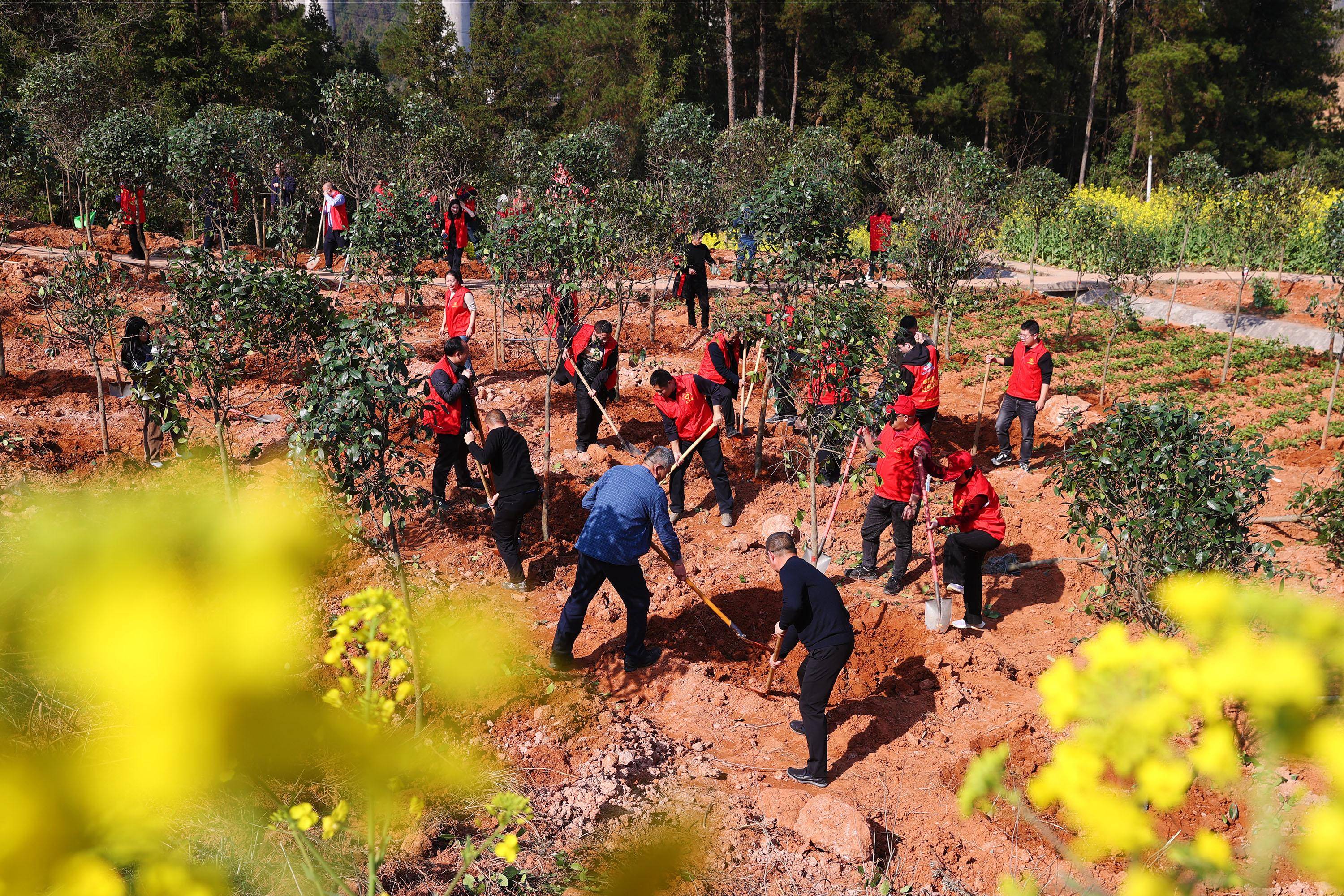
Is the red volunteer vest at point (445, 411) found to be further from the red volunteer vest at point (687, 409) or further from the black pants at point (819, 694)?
the black pants at point (819, 694)

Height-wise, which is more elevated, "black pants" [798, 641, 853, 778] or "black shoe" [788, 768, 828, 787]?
"black pants" [798, 641, 853, 778]

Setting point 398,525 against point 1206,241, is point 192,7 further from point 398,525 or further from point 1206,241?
point 1206,241

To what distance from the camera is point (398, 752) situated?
2.03 m

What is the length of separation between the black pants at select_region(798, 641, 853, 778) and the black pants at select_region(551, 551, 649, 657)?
1430mm

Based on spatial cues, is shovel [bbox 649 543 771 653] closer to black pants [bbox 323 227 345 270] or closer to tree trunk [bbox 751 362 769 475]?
tree trunk [bbox 751 362 769 475]

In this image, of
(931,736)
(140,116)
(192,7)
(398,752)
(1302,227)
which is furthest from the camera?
(192,7)

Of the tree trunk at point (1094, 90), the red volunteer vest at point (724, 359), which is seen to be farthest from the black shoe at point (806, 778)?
Answer: the tree trunk at point (1094, 90)

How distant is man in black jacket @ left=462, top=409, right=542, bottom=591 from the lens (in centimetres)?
710

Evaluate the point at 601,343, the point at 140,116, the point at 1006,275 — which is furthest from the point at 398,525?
the point at 1006,275

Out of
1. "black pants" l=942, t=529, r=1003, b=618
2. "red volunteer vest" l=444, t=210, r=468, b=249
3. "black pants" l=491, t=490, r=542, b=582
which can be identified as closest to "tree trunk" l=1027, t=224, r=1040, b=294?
"red volunteer vest" l=444, t=210, r=468, b=249

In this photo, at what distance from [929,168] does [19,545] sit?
2058 cm

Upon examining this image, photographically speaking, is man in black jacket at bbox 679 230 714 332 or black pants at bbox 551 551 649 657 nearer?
black pants at bbox 551 551 649 657

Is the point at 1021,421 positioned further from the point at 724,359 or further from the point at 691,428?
the point at 691,428

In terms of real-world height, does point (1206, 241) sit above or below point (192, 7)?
below
